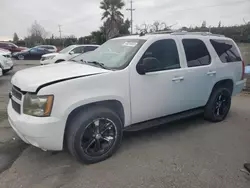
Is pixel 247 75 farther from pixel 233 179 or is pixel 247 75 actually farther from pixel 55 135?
pixel 55 135

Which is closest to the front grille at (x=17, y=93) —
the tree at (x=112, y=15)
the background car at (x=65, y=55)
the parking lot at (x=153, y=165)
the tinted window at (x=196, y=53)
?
the parking lot at (x=153, y=165)

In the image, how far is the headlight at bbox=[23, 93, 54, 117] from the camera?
2826mm

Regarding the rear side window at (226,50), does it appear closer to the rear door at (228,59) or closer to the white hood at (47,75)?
the rear door at (228,59)

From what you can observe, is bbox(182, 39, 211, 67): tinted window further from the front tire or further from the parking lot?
the front tire

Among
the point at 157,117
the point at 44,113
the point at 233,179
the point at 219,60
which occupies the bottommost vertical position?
the point at 233,179

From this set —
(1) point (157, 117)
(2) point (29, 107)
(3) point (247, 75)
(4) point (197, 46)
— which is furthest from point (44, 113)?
(3) point (247, 75)

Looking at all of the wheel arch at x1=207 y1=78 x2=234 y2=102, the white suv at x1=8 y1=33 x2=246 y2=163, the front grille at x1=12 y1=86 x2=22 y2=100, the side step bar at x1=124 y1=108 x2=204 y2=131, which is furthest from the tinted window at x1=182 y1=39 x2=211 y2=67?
the front grille at x1=12 y1=86 x2=22 y2=100

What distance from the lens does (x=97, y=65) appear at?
3.61m

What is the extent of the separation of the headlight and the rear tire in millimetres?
3319

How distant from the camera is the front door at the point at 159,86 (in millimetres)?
3562

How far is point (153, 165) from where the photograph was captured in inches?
130

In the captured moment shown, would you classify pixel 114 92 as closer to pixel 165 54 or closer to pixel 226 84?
pixel 165 54

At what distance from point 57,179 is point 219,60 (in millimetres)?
3775

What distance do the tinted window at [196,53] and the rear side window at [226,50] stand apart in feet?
1.15
